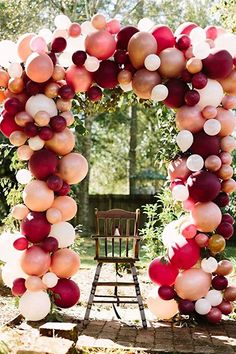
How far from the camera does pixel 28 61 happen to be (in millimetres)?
4082

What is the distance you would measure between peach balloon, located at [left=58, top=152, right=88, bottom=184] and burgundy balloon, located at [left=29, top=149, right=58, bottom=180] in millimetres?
70

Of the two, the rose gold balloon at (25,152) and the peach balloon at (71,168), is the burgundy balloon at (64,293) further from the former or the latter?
the rose gold balloon at (25,152)

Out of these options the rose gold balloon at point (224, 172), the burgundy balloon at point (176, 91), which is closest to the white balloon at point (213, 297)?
the rose gold balloon at point (224, 172)

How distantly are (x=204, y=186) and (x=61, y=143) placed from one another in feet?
3.54

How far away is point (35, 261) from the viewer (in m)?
4.01

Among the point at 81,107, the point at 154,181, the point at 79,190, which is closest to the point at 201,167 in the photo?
the point at 81,107

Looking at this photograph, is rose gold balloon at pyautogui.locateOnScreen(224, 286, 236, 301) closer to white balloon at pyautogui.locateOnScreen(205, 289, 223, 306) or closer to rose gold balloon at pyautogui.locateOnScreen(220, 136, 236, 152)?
white balloon at pyautogui.locateOnScreen(205, 289, 223, 306)

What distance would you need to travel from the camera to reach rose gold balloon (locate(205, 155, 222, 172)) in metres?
4.20

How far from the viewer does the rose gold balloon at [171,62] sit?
4.16m

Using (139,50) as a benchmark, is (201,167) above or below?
below

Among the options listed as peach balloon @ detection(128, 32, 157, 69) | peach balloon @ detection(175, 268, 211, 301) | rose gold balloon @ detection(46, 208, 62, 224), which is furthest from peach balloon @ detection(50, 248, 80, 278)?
peach balloon @ detection(128, 32, 157, 69)

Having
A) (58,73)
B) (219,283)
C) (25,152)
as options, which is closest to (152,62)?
(58,73)

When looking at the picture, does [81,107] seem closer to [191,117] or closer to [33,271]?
[191,117]

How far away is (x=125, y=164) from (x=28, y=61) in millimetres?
13547
